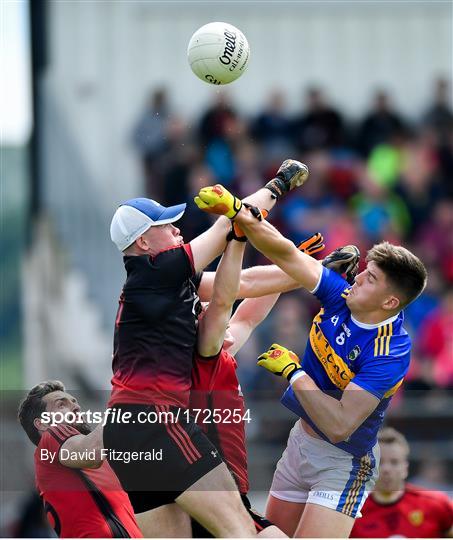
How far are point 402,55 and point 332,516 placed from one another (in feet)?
33.5

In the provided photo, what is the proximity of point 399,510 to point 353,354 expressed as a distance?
1757 mm

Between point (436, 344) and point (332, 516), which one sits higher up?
point (332, 516)

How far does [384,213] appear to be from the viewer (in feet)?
42.2

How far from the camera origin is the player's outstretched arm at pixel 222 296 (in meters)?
6.31

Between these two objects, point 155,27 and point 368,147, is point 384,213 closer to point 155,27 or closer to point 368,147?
point 368,147

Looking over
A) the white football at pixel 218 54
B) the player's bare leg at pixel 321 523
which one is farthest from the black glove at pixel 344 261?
the player's bare leg at pixel 321 523

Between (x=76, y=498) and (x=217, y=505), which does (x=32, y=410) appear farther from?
(x=217, y=505)

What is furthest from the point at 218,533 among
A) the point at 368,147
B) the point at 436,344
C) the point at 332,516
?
the point at 368,147

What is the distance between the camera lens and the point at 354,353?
654 cm

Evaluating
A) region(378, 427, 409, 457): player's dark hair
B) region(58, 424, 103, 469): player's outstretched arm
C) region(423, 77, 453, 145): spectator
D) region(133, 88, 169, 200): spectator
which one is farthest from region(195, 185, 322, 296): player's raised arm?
region(423, 77, 453, 145): spectator

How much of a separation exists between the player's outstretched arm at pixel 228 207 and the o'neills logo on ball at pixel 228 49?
2.08 ft

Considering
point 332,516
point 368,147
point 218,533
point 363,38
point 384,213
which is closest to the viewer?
point 218,533

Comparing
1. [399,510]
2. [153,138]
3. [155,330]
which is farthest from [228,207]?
[153,138]
